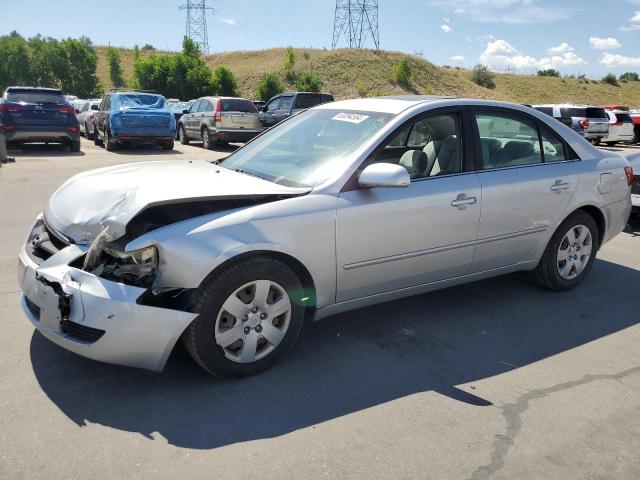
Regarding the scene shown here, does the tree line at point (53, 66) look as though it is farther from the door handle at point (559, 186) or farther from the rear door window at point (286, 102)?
the door handle at point (559, 186)

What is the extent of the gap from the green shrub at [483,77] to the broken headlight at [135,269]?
72.6 metres

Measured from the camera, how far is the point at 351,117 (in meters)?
4.04

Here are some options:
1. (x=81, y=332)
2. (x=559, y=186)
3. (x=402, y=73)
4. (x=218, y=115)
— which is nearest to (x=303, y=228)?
(x=81, y=332)

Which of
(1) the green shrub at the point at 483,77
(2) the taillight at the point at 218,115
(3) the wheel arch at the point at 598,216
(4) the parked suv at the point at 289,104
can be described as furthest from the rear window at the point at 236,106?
(1) the green shrub at the point at 483,77

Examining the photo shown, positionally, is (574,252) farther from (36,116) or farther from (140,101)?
(140,101)

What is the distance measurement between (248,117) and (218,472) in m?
16.0

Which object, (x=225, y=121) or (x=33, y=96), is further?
(x=225, y=121)

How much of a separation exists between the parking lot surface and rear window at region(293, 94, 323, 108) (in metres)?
15.6

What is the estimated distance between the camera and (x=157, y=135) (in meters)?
15.4

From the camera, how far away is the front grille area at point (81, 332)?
2.81 meters

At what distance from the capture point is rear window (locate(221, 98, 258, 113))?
17.2m

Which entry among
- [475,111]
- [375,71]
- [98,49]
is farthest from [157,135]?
[98,49]

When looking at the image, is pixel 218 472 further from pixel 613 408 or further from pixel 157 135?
pixel 157 135

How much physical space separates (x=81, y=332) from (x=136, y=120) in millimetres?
13349
